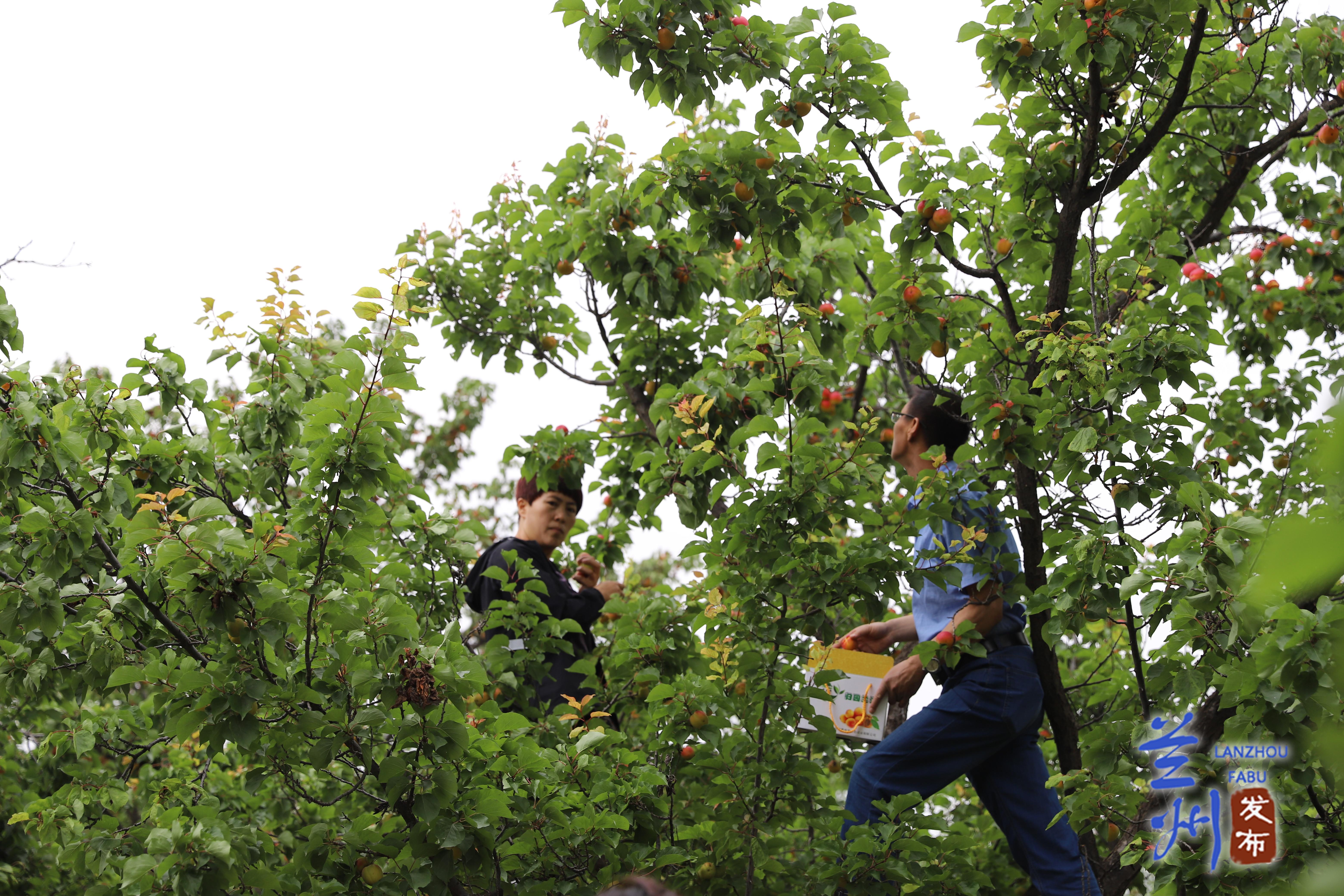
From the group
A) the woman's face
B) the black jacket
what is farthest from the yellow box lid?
the woman's face

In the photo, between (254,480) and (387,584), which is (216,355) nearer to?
(254,480)

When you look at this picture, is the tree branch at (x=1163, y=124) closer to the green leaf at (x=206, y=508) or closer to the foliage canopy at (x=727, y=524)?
the foliage canopy at (x=727, y=524)

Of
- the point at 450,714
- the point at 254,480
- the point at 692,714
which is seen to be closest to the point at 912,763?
the point at 692,714

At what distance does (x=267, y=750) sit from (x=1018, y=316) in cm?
311

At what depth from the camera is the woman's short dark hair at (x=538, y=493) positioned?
443cm

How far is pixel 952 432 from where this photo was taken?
3625 millimetres

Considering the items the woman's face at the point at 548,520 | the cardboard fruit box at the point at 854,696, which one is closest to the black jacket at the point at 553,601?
the woman's face at the point at 548,520

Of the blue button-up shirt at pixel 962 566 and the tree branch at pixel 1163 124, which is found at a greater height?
the tree branch at pixel 1163 124

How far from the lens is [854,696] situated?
10.3 ft

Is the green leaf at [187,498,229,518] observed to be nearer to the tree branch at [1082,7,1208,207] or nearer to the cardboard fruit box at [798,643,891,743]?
the cardboard fruit box at [798,643,891,743]

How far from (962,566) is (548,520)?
183 centimetres

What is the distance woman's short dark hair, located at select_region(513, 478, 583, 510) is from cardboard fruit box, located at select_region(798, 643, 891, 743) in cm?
161

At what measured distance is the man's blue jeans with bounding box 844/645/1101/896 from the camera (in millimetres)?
2969

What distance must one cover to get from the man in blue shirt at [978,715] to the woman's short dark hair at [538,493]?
1623mm
